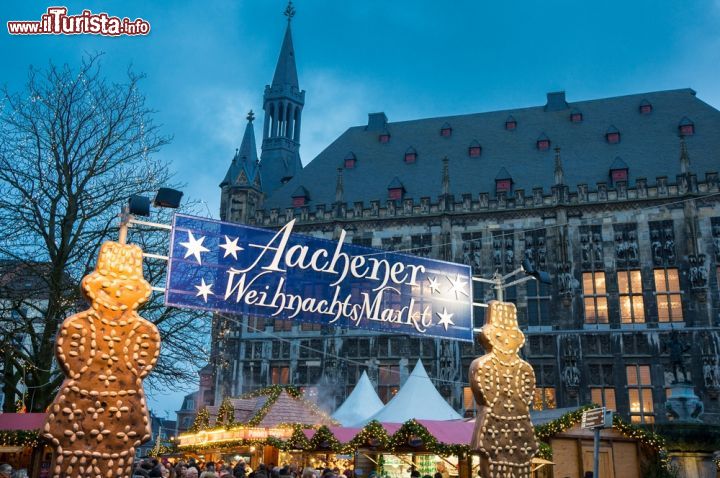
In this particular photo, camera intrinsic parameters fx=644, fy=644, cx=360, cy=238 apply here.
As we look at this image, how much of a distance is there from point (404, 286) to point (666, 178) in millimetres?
22097

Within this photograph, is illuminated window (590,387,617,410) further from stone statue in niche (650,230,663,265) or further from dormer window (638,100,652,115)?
dormer window (638,100,652,115)

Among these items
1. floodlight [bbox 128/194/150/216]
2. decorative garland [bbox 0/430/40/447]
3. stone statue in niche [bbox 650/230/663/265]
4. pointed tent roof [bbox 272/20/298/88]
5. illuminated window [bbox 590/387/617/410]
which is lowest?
decorative garland [bbox 0/430/40/447]

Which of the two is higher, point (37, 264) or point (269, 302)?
point (37, 264)

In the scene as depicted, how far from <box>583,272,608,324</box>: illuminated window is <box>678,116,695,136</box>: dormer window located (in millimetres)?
8129

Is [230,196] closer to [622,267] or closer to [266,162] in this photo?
[266,162]

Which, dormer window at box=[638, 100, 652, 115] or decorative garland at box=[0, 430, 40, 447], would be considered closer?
decorative garland at box=[0, 430, 40, 447]

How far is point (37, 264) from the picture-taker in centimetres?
1244

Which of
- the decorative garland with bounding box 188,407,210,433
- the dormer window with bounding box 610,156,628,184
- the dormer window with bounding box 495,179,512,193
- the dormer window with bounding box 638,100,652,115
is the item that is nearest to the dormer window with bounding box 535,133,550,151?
the dormer window with bounding box 495,179,512,193

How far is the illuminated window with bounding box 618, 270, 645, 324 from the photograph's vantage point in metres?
24.9

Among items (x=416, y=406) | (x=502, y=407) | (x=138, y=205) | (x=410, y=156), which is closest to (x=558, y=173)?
(x=410, y=156)

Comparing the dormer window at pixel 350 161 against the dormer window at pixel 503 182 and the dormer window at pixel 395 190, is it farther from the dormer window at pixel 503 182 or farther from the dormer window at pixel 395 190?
the dormer window at pixel 503 182

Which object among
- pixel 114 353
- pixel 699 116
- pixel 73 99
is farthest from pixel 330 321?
pixel 699 116

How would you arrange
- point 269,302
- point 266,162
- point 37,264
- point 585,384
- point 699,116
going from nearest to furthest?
point 269,302
point 37,264
point 585,384
point 699,116
point 266,162

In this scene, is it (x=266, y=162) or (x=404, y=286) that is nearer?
(x=404, y=286)
